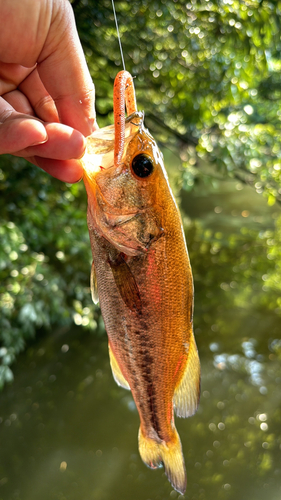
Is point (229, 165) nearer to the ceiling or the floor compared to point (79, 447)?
nearer to the ceiling

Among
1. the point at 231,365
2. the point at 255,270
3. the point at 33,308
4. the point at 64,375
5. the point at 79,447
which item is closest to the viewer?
→ the point at 33,308

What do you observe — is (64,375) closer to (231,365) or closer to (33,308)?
(33,308)

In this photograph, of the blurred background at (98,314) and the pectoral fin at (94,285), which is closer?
the pectoral fin at (94,285)

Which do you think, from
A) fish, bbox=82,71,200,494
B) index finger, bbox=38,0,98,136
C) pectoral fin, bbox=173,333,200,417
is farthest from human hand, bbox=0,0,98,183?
pectoral fin, bbox=173,333,200,417

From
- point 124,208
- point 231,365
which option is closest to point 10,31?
point 124,208

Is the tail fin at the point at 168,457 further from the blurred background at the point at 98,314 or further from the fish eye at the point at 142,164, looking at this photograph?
the blurred background at the point at 98,314

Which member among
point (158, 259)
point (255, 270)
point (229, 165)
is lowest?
point (255, 270)

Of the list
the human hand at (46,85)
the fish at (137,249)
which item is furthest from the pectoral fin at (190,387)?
the human hand at (46,85)

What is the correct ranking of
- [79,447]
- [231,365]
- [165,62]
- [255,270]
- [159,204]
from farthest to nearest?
[255,270]
[231,365]
[165,62]
[79,447]
[159,204]

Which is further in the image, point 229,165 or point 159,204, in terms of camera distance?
point 229,165
